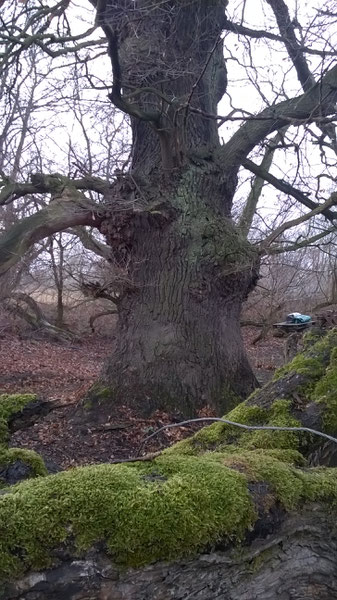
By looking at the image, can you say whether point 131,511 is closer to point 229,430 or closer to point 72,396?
point 229,430

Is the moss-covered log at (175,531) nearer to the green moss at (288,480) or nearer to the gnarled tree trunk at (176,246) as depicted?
the green moss at (288,480)

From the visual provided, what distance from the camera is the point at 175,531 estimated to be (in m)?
1.77

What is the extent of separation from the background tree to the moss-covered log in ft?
18.9

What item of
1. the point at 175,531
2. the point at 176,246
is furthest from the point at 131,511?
the point at 176,246

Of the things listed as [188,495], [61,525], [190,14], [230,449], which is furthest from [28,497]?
[190,14]

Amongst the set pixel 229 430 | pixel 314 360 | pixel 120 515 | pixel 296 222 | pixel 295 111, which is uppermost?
pixel 295 111

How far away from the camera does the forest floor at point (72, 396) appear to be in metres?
6.82

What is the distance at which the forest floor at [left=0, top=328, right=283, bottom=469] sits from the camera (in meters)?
6.82

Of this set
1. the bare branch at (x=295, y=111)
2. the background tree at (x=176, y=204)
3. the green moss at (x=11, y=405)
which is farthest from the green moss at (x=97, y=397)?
the green moss at (x=11, y=405)

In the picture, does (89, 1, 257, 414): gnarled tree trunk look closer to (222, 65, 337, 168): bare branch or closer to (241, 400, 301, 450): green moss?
(222, 65, 337, 168): bare branch

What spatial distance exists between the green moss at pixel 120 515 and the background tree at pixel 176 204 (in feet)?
19.4

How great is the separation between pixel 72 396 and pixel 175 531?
6.93 m

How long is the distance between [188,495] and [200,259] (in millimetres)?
6528

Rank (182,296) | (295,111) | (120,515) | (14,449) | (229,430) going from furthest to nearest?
(182,296) → (295,111) → (229,430) → (14,449) → (120,515)
